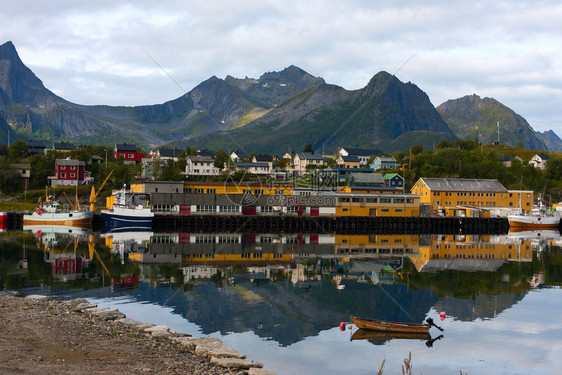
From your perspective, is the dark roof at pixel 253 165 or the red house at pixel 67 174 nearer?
the red house at pixel 67 174

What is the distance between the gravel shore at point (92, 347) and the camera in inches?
613

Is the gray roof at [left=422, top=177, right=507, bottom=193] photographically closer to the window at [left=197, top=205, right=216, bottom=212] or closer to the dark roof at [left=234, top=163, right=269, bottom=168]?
the window at [left=197, top=205, right=216, bottom=212]

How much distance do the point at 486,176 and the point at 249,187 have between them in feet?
239

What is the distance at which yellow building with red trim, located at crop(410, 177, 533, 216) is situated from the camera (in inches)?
3927

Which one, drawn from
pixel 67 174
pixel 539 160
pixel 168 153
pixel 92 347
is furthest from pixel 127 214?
pixel 539 160

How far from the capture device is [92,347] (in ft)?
58.4

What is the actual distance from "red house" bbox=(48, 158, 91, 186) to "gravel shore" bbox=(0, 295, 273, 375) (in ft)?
331

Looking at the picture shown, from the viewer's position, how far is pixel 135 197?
284 ft

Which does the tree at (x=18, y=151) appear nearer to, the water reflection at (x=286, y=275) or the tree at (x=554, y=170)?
the water reflection at (x=286, y=275)

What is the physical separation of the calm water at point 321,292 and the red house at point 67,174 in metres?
57.8

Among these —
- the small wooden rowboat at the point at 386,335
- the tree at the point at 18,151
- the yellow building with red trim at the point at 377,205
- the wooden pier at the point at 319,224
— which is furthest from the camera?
the tree at the point at 18,151

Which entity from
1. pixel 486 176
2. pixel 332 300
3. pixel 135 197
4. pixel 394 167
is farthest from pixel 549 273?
pixel 394 167

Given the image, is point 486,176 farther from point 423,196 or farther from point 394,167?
point 423,196

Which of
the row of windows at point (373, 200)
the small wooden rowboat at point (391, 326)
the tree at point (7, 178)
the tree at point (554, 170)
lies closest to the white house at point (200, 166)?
the tree at point (7, 178)
